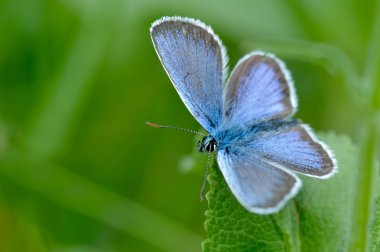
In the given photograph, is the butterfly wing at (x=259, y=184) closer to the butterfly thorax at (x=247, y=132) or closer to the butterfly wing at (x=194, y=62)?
the butterfly thorax at (x=247, y=132)

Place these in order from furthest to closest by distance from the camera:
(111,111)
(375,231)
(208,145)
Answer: (111,111) < (208,145) < (375,231)

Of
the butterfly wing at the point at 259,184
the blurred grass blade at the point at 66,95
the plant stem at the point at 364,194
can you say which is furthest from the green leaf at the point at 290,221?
the blurred grass blade at the point at 66,95

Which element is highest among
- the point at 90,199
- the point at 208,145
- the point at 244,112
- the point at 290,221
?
the point at 244,112

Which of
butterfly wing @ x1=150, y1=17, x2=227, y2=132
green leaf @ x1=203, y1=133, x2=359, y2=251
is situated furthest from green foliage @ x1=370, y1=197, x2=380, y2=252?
butterfly wing @ x1=150, y1=17, x2=227, y2=132

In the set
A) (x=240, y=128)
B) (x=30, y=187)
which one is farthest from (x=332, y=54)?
(x=30, y=187)

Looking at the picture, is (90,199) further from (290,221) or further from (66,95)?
(290,221)

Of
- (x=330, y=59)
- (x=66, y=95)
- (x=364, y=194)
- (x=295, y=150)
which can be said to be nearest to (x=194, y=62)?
(x=295, y=150)

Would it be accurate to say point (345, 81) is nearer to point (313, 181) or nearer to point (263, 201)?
point (313, 181)
